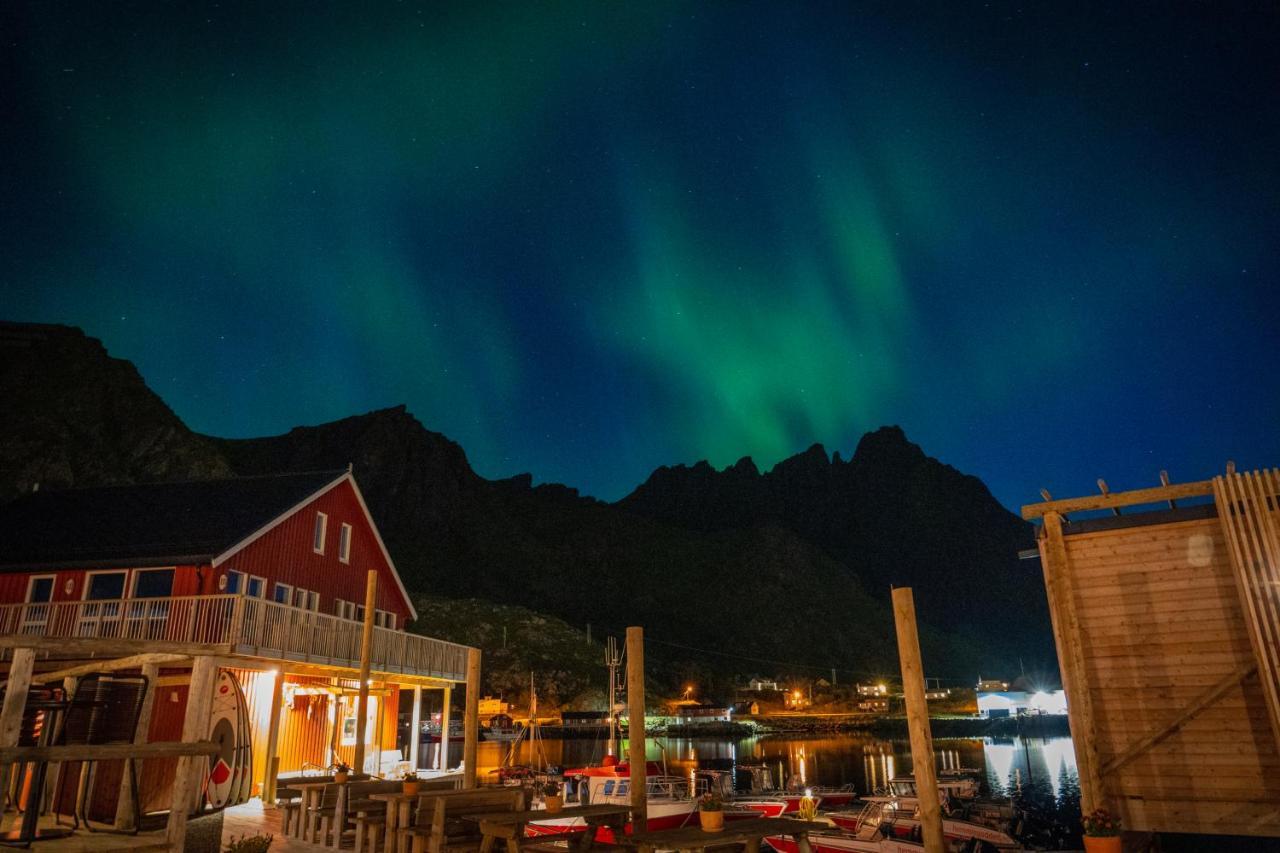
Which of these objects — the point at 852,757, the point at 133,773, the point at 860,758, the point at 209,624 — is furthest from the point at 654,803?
the point at 852,757

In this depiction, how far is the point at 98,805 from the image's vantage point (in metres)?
18.5

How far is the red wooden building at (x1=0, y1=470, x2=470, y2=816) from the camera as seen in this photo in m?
22.2

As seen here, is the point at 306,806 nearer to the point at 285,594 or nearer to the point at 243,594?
the point at 243,594

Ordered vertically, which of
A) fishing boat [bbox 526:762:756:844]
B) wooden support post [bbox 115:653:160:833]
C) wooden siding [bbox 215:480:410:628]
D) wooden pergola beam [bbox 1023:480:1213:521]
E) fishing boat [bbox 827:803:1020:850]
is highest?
wooden siding [bbox 215:480:410:628]

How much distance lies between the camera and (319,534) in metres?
30.5

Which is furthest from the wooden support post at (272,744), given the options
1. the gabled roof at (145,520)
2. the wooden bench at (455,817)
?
the wooden bench at (455,817)

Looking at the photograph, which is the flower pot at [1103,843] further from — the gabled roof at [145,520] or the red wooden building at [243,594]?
the gabled roof at [145,520]

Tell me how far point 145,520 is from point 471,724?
14614 mm

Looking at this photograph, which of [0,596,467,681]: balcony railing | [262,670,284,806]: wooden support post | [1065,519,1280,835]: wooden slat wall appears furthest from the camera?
[262,670,284,806]: wooden support post

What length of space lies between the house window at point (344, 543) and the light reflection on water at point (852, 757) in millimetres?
13296

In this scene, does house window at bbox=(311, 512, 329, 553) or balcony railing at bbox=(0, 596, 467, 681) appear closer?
balcony railing at bbox=(0, 596, 467, 681)

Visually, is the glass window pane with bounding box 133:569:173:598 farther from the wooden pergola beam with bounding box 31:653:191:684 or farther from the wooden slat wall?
the wooden slat wall

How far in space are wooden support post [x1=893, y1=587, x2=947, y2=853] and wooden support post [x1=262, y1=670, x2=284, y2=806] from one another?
1855cm

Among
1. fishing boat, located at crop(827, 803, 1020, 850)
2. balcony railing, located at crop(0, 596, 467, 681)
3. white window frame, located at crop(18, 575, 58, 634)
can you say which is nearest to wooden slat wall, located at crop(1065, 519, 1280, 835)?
fishing boat, located at crop(827, 803, 1020, 850)
